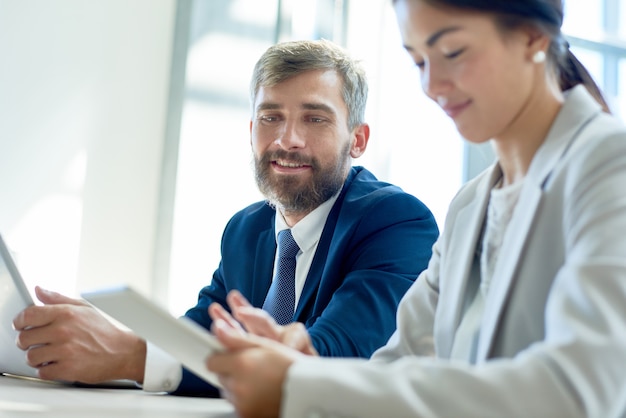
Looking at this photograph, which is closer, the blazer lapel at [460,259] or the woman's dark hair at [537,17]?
the woman's dark hair at [537,17]

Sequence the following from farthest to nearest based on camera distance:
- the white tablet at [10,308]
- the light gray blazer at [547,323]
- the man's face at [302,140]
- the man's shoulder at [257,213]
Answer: the man's shoulder at [257,213] → the man's face at [302,140] → the white tablet at [10,308] → the light gray blazer at [547,323]

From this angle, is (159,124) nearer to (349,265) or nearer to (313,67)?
(313,67)

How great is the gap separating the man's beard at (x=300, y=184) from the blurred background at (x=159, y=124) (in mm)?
2017

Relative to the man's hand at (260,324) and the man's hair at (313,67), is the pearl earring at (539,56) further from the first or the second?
the man's hair at (313,67)

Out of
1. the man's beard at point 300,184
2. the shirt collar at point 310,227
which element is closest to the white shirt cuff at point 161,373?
the shirt collar at point 310,227

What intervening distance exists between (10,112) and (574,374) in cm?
384

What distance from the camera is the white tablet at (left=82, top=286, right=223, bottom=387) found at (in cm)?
117

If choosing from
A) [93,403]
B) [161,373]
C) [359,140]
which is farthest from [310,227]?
[93,403]

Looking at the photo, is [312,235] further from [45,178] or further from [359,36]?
[359,36]

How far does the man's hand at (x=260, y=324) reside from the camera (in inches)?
55.6

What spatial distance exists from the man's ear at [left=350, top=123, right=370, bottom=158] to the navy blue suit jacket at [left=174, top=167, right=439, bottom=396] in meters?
0.06

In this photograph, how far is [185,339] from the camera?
1.21m

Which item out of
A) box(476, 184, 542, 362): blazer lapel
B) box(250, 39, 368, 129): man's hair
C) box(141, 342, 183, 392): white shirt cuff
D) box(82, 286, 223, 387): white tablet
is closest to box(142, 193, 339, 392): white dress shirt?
box(141, 342, 183, 392): white shirt cuff

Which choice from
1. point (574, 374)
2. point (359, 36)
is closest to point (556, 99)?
point (574, 374)
